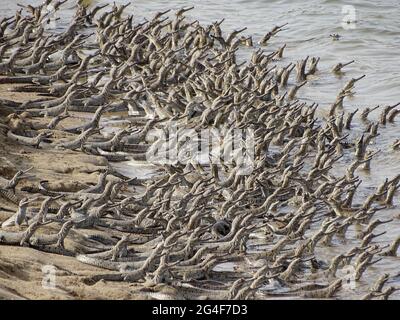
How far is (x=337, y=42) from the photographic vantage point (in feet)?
58.2

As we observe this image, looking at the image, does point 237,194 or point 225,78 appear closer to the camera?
point 237,194

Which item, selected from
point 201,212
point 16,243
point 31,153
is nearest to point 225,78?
point 31,153

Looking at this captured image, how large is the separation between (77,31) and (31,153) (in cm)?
668

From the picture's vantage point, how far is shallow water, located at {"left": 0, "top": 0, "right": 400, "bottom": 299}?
11875 millimetres

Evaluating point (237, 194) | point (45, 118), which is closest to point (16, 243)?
point (237, 194)

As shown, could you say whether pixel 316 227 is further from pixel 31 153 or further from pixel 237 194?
pixel 31 153

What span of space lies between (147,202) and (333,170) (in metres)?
3.00

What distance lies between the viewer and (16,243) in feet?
25.7

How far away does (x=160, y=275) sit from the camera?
292 inches

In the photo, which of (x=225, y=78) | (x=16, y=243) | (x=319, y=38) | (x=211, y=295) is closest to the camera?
(x=211, y=295)

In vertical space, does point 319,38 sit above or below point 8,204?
below

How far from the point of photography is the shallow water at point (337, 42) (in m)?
11.9

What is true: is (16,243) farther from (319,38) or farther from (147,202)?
(319,38)

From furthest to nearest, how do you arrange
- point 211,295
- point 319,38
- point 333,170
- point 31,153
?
point 319,38 < point 333,170 < point 31,153 < point 211,295
